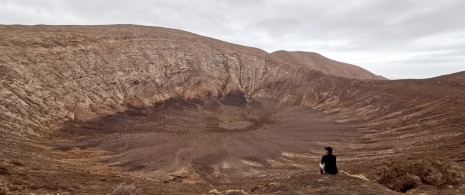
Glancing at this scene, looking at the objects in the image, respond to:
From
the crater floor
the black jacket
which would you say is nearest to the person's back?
the black jacket


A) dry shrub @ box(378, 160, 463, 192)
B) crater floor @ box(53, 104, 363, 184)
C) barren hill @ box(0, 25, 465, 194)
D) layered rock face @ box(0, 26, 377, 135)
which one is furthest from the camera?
layered rock face @ box(0, 26, 377, 135)

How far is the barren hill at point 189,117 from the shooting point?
86.5 ft

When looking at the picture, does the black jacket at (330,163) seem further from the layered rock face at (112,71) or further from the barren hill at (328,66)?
the barren hill at (328,66)

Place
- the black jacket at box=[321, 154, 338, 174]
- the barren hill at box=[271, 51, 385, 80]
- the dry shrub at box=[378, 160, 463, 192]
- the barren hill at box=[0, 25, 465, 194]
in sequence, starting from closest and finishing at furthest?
the black jacket at box=[321, 154, 338, 174]
the dry shrub at box=[378, 160, 463, 192]
the barren hill at box=[0, 25, 465, 194]
the barren hill at box=[271, 51, 385, 80]

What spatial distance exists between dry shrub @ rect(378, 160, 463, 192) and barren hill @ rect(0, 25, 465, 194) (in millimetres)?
83

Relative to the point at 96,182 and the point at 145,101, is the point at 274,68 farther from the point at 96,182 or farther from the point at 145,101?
the point at 96,182

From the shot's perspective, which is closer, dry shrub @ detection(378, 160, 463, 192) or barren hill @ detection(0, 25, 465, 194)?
dry shrub @ detection(378, 160, 463, 192)

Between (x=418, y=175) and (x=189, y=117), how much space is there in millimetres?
38677

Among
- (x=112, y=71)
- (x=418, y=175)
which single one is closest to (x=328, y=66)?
(x=112, y=71)

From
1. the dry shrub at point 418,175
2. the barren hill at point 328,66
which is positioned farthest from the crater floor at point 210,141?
the barren hill at point 328,66

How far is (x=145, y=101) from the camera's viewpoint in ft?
176

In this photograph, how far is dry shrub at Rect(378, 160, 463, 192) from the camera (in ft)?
44.3

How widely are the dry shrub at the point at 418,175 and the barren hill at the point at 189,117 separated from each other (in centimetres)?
8

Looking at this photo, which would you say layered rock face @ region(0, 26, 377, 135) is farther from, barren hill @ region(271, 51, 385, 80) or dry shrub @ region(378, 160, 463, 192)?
dry shrub @ region(378, 160, 463, 192)
